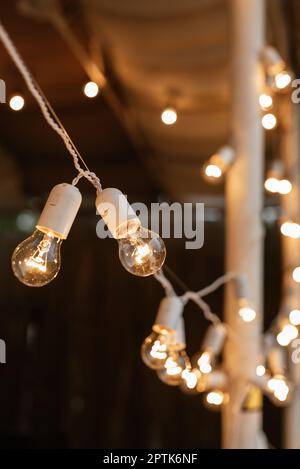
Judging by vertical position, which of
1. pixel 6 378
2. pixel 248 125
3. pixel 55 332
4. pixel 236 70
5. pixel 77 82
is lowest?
pixel 248 125

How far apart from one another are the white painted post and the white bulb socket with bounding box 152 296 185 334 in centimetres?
50

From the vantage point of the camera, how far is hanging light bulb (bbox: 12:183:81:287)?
1.08 metres

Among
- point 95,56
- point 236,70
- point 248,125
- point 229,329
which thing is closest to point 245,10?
point 236,70

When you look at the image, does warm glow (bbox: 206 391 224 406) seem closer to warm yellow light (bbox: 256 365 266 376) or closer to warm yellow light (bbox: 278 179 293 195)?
warm yellow light (bbox: 256 365 266 376)

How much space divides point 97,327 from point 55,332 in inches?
14.3

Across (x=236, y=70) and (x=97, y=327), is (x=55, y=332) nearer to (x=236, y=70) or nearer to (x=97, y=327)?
(x=97, y=327)

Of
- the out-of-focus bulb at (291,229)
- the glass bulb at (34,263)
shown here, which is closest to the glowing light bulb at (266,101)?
the out-of-focus bulb at (291,229)

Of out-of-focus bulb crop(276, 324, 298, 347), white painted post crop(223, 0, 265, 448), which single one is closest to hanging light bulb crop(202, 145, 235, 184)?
white painted post crop(223, 0, 265, 448)

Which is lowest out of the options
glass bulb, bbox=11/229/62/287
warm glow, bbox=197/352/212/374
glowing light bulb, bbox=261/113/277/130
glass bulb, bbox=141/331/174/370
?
glass bulb, bbox=11/229/62/287

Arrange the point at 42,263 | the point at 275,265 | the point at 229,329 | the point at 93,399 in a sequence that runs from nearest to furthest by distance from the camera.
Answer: the point at 42,263, the point at 229,329, the point at 275,265, the point at 93,399

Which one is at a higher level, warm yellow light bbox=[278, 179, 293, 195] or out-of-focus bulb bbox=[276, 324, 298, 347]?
warm yellow light bbox=[278, 179, 293, 195]

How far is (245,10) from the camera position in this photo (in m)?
2.13

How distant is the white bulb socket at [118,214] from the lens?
1102 mm

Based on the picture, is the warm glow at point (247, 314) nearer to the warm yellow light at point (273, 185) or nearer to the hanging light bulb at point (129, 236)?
the warm yellow light at point (273, 185)
